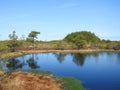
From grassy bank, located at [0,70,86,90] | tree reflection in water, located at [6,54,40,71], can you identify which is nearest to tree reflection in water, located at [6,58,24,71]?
tree reflection in water, located at [6,54,40,71]

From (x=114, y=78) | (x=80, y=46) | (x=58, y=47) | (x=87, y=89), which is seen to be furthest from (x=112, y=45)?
(x=87, y=89)

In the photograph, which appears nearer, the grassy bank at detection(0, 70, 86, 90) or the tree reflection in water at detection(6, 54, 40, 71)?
the grassy bank at detection(0, 70, 86, 90)

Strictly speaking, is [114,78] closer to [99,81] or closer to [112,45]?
[99,81]

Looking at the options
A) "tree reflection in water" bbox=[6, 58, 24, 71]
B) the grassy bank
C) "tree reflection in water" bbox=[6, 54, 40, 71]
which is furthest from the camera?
"tree reflection in water" bbox=[6, 54, 40, 71]

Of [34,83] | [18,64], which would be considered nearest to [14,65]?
[18,64]

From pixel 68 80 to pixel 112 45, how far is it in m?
94.8

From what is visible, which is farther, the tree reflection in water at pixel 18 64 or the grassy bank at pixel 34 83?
the tree reflection in water at pixel 18 64

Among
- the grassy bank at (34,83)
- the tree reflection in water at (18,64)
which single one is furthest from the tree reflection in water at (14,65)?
the grassy bank at (34,83)

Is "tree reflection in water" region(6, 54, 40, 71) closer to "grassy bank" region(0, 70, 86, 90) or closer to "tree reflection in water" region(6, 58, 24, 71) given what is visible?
"tree reflection in water" region(6, 58, 24, 71)

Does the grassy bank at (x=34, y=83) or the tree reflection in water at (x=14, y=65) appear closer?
the grassy bank at (x=34, y=83)

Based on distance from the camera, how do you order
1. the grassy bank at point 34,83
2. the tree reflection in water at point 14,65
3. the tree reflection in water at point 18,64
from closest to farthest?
the grassy bank at point 34,83
the tree reflection in water at point 14,65
the tree reflection in water at point 18,64

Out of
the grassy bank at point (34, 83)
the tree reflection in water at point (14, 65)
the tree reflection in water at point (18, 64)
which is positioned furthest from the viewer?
the tree reflection in water at point (18, 64)

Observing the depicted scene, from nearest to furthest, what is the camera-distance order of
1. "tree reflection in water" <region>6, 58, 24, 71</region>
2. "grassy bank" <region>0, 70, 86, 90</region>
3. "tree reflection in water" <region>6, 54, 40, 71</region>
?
1. "grassy bank" <region>0, 70, 86, 90</region>
2. "tree reflection in water" <region>6, 58, 24, 71</region>
3. "tree reflection in water" <region>6, 54, 40, 71</region>

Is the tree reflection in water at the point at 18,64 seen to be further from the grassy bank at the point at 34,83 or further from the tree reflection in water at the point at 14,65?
the grassy bank at the point at 34,83
